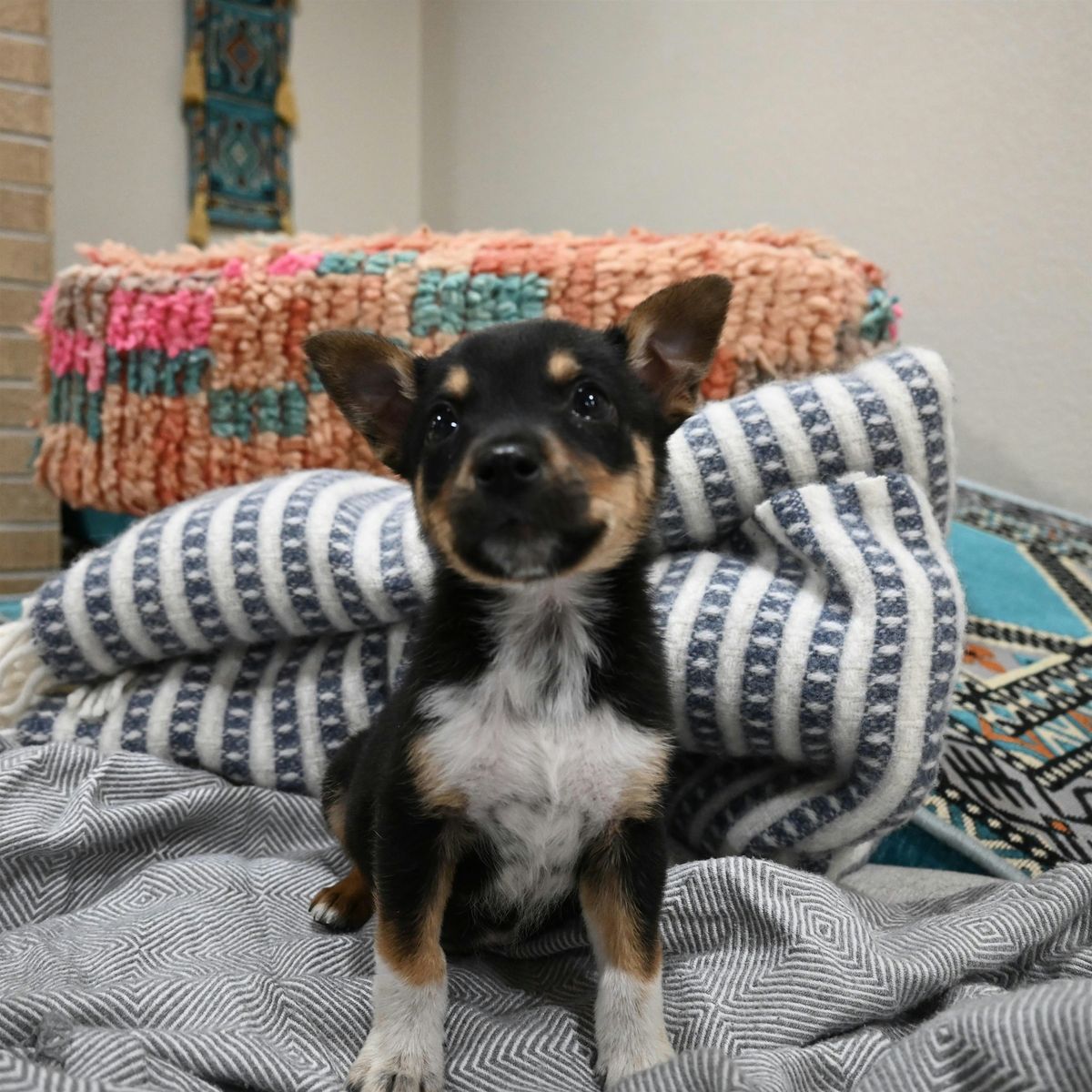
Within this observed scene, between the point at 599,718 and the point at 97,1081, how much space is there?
57 centimetres

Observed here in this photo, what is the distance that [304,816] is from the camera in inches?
58.9

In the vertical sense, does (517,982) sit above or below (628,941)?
below

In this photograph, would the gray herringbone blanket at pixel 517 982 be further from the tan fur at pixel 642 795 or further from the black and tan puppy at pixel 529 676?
the tan fur at pixel 642 795

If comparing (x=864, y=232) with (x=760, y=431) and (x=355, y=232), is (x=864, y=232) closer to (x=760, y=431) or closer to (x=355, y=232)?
(x=760, y=431)

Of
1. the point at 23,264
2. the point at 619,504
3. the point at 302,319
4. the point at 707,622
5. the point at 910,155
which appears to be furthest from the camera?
the point at 23,264

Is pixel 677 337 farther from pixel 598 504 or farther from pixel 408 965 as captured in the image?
pixel 408 965

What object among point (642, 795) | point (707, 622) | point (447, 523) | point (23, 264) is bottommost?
point (642, 795)

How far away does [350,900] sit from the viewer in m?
1.24

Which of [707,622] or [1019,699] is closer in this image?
[707,622]

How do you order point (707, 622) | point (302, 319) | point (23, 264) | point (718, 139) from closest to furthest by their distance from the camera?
point (707, 622) → point (302, 319) → point (718, 139) → point (23, 264)

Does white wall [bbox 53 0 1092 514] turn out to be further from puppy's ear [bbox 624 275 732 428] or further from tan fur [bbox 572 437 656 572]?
tan fur [bbox 572 437 656 572]

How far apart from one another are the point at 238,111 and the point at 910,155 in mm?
2854

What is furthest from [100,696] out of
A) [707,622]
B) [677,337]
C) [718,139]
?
[718,139]

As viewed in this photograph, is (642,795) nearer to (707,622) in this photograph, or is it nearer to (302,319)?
(707,622)
